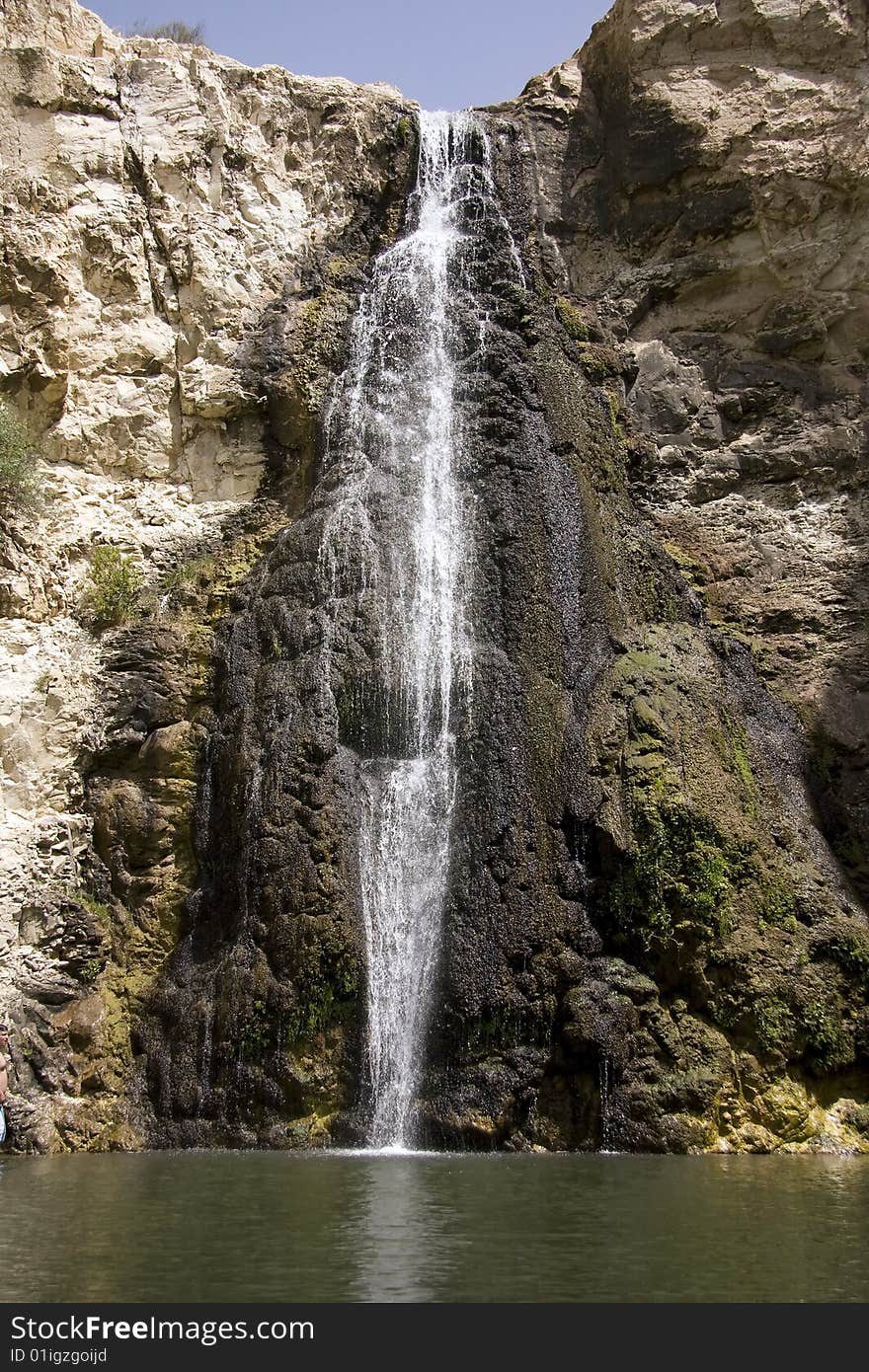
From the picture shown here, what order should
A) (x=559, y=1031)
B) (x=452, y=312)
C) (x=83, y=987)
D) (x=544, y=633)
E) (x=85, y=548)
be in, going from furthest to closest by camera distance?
1. (x=452, y=312)
2. (x=85, y=548)
3. (x=544, y=633)
4. (x=83, y=987)
5. (x=559, y=1031)

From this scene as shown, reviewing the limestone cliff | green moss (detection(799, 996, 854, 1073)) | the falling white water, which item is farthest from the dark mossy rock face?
the limestone cliff

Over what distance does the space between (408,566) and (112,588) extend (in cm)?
417

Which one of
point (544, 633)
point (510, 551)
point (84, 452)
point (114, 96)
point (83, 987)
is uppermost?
point (114, 96)

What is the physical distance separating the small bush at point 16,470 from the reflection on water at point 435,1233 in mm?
9970

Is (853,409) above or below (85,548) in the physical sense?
above

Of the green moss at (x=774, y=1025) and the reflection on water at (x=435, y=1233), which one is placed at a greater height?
the green moss at (x=774, y=1025)

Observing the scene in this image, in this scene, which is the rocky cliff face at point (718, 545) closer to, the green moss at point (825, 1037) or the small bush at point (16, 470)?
the green moss at point (825, 1037)

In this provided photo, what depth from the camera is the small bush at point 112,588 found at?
17641mm

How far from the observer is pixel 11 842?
1569 cm

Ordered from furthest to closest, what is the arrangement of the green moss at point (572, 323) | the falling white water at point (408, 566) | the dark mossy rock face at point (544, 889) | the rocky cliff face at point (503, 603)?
1. the green moss at point (572, 323)
2. the falling white water at point (408, 566)
3. the rocky cliff face at point (503, 603)
4. the dark mossy rock face at point (544, 889)

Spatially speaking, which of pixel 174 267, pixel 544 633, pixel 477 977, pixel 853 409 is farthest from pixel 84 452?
pixel 853 409

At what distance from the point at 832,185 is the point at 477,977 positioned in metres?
14.3

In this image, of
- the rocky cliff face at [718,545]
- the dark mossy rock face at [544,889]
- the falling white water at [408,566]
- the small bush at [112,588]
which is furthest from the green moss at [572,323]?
the small bush at [112,588]

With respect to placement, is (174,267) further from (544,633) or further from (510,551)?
(544,633)
